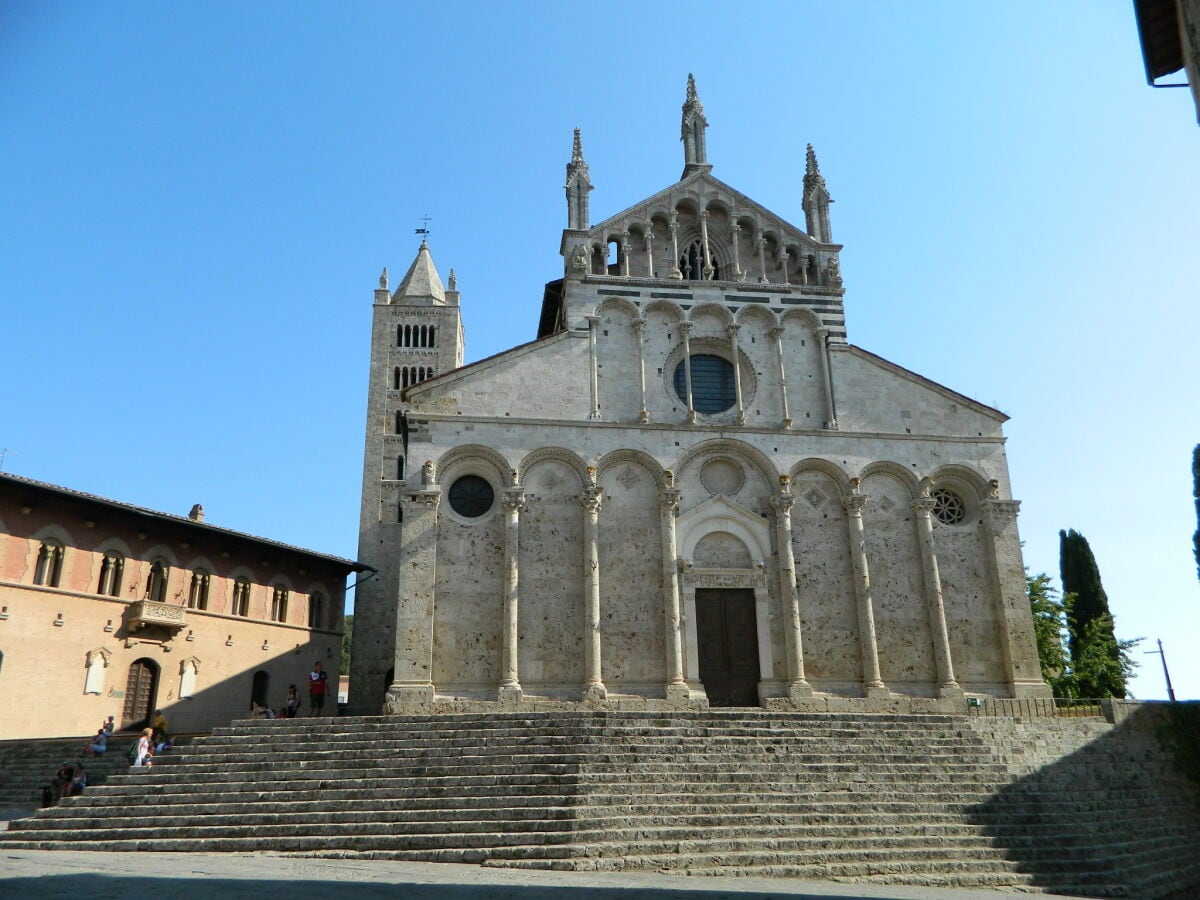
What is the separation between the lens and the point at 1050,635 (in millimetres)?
31891

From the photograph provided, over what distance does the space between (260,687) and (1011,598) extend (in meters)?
24.4

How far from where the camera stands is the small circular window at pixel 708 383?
2445 centimetres

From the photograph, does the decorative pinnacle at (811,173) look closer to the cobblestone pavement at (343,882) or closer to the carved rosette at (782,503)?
the carved rosette at (782,503)

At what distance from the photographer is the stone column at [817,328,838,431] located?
24266mm

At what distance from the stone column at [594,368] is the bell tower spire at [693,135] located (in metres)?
6.40

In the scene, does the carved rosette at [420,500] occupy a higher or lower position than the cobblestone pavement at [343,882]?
higher

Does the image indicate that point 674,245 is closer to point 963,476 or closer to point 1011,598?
point 963,476

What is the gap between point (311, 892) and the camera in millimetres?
9219

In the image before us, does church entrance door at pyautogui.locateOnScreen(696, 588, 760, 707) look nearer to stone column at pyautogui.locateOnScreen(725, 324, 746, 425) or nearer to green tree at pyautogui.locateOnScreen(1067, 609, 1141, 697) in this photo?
stone column at pyautogui.locateOnScreen(725, 324, 746, 425)

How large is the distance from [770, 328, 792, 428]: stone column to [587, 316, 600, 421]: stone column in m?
5.09

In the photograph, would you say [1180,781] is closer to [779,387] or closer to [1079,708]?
[1079,708]

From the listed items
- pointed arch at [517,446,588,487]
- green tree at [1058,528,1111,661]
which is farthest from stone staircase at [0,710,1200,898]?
green tree at [1058,528,1111,661]

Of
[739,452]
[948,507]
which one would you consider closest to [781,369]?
[739,452]

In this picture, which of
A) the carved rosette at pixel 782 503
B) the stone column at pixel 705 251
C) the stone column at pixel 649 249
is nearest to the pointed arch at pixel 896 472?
the carved rosette at pixel 782 503
